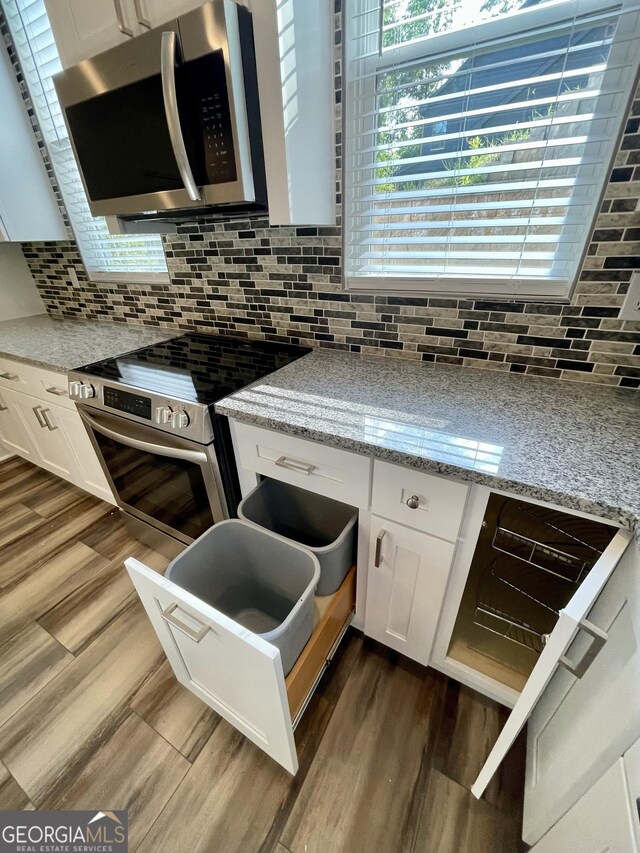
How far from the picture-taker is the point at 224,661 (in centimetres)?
80

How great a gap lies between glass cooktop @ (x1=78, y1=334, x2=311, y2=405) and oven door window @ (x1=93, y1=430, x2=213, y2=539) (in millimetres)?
261

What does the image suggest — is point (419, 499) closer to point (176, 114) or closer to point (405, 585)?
point (405, 585)

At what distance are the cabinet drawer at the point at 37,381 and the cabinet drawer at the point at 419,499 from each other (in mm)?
1489

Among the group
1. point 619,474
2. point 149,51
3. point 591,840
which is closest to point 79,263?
point 149,51

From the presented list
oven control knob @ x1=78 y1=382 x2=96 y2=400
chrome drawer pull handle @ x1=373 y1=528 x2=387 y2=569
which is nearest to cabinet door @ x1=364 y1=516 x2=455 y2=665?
chrome drawer pull handle @ x1=373 y1=528 x2=387 y2=569

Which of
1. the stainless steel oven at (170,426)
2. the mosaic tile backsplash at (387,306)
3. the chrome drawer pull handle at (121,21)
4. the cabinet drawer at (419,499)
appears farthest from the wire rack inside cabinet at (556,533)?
the chrome drawer pull handle at (121,21)

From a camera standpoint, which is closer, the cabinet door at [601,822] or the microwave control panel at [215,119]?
the cabinet door at [601,822]

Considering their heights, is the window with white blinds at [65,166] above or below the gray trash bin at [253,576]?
above

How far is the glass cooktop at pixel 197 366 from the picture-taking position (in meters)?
1.23

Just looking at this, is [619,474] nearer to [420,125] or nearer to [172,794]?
[420,125]

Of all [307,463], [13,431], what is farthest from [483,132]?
[13,431]

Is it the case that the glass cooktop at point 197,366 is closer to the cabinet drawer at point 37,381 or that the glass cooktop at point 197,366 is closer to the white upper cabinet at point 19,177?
the cabinet drawer at point 37,381

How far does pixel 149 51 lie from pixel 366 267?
863 mm

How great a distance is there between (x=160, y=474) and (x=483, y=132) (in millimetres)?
1558
